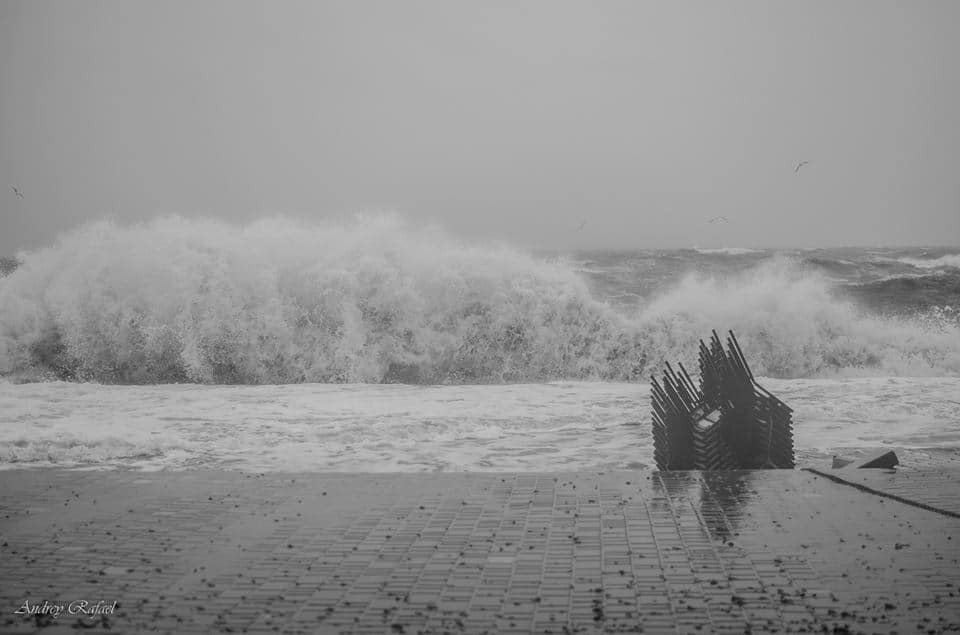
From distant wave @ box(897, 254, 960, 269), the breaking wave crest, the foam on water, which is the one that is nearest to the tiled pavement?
the foam on water

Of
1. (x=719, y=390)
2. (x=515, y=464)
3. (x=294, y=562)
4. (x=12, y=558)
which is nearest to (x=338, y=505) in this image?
(x=294, y=562)

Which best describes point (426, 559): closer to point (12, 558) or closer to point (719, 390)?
point (12, 558)

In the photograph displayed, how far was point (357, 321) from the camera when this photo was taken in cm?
1962

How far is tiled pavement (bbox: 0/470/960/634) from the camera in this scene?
338 cm

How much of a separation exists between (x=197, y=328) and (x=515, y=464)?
1258 cm

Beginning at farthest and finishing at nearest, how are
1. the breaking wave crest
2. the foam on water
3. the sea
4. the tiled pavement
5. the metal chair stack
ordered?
the breaking wave crest → the sea → the foam on water → the metal chair stack → the tiled pavement

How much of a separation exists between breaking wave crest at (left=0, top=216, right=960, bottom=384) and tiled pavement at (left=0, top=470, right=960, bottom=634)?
1259cm

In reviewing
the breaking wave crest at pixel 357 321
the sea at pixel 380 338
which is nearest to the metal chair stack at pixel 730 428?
the sea at pixel 380 338

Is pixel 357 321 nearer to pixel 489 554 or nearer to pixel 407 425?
pixel 407 425

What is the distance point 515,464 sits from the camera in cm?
799

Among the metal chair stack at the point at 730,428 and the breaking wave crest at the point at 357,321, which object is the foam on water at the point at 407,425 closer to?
the metal chair stack at the point at 730,428

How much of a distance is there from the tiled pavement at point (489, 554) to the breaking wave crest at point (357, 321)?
12.6 m

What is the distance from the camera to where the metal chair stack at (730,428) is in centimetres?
672

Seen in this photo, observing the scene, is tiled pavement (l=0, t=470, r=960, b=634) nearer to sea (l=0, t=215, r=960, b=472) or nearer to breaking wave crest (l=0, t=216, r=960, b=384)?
sea (l=0, t=215, r=960, b=472)
